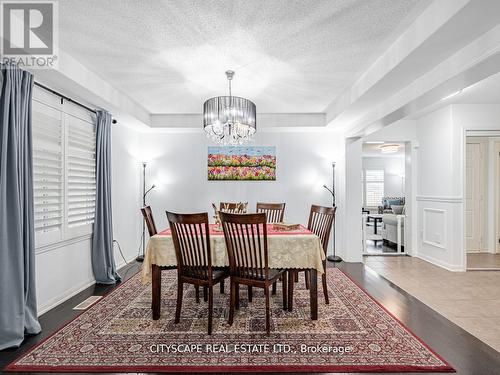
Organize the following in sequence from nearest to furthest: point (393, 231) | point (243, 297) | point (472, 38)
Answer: point (472, 38) → point (243, 297) → point (393, 231)

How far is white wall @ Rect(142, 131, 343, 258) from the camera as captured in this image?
5105 millimetres

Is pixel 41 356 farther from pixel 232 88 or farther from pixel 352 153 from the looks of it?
pixel 352 153

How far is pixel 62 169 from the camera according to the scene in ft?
10.2

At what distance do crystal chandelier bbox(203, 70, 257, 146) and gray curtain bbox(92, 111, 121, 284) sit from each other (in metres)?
1.60

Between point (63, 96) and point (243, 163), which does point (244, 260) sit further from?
point (243, 163)

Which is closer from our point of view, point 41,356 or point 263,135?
point 41,356

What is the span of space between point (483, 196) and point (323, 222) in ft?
13.7

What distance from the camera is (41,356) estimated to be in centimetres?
204

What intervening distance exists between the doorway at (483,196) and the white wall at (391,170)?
5059 millimetres

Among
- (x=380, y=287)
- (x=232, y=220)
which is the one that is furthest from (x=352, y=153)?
(x=232, y=220)

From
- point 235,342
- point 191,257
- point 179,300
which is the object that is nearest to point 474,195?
point 235,342

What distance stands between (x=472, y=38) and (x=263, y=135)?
346 cm

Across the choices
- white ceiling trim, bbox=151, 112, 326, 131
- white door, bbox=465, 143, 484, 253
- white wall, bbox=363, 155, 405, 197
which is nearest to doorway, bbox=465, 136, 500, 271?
white door, bbox=465, 143, 484, 253

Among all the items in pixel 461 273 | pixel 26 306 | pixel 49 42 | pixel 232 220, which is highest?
pixel 49 42
